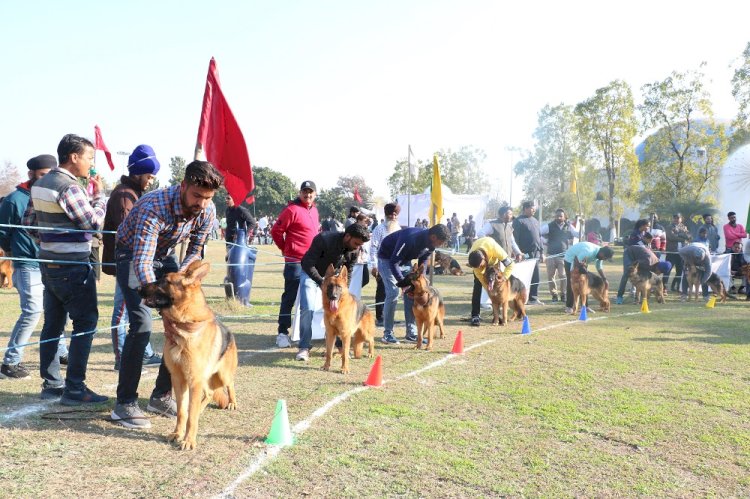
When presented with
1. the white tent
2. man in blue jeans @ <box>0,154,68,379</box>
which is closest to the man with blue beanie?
man in blue jeans @ <box>0,154,68,379</box>

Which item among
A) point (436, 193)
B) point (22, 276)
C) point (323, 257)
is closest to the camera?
point (22, 276)

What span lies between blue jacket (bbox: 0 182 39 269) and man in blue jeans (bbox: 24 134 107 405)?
1411 mm

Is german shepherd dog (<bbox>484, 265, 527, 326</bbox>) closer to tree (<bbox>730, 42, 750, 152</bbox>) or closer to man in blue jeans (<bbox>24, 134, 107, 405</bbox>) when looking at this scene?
man in blue jeans (<bbox>24, 134, 107, 405</bbox>)

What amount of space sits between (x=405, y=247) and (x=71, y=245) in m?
4.49

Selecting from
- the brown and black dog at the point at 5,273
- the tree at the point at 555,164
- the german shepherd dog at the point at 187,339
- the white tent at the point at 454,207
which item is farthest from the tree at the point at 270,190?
the german shepherd dog at the point at 187,339

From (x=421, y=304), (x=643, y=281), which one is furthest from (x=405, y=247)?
(x=643, y=281)

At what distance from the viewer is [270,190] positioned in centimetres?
6806

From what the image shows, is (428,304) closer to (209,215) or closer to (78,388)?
(209,215)

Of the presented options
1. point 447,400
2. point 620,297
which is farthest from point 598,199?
point 447,400

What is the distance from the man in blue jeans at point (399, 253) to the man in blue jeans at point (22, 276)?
4.28m

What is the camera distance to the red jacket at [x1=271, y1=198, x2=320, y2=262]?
732 cm

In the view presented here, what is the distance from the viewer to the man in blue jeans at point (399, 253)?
771cm

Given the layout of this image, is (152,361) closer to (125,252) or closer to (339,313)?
(339,313)

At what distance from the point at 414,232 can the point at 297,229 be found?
1752 millimetres
